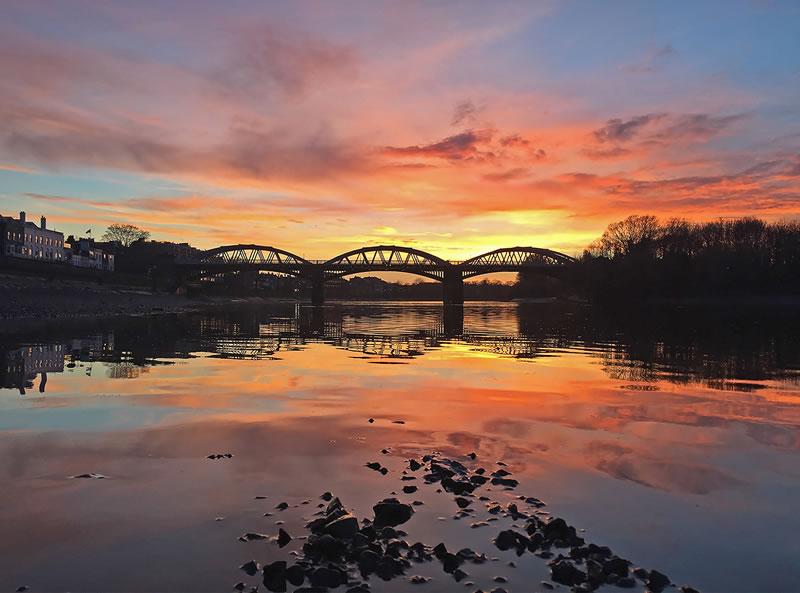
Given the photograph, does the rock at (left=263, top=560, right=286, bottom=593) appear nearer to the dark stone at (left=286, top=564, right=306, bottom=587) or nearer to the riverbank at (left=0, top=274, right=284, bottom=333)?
the dark stone at (left=286, top=564, right=306, bottom=587)

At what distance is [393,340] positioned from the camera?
41062 millimetres

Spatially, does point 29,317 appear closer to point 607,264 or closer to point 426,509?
point 426,509

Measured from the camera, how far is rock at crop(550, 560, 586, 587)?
6.46 meters

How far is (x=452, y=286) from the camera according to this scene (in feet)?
522

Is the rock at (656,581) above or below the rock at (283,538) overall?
below

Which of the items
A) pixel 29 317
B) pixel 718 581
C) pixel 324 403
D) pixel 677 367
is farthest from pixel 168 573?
pixel 29 317

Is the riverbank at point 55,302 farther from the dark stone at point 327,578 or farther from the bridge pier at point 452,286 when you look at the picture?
the bridge pier at point 452,286

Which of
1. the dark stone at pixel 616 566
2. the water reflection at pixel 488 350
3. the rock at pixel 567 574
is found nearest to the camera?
the rock at pixel 567 574

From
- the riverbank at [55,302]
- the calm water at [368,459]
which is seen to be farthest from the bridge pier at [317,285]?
the calm water at [368,459]

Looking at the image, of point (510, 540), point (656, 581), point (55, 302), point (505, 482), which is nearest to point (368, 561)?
point (510, 540)

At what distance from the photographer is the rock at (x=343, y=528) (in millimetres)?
7238

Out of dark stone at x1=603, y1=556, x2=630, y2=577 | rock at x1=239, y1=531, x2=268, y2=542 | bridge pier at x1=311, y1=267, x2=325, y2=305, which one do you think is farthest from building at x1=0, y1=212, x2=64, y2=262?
dark stone at x1=603, y1=556, x2=630, y2=577

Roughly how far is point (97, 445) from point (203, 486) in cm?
356

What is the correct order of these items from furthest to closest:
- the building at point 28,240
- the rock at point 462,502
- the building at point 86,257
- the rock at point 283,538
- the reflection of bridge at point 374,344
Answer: the building at point 86,257, the building at point 28,240, the reflection of bridge at point 374,344, the rock at point 462,502, the rock at point 283,538
